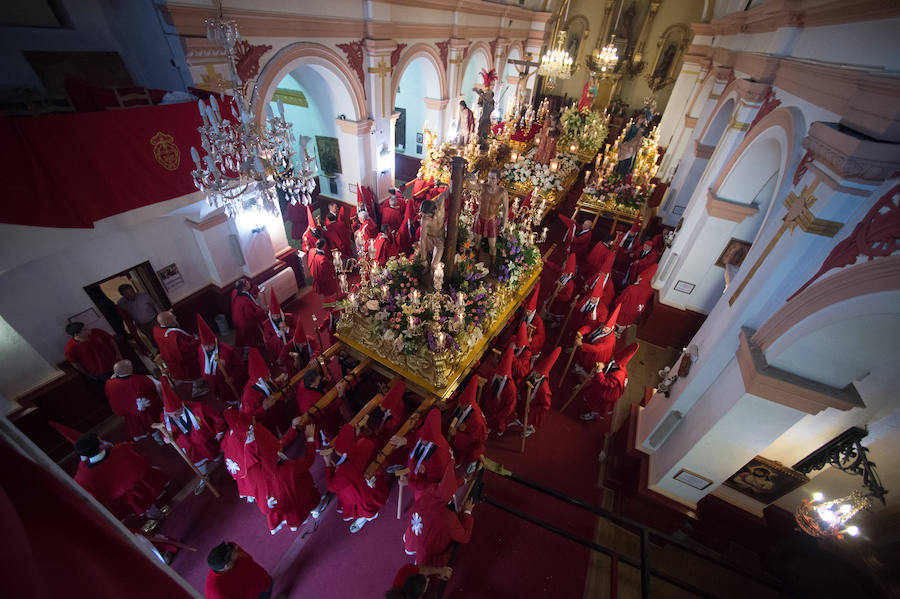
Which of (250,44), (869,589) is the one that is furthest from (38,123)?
(869,589)

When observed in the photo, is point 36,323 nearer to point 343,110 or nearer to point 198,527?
point 198,527

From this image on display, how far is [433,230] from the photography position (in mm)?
5332

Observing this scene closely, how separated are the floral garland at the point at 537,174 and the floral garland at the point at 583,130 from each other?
2.18 metres

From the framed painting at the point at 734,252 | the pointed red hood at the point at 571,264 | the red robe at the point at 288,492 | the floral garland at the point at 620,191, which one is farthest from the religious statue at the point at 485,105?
the red robe at the point at 288,492

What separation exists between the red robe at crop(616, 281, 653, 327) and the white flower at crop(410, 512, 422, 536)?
5337 millimetres

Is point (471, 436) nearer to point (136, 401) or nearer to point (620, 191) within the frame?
point (136, 401)

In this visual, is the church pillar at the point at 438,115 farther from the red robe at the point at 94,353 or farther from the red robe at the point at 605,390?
the red robe at the point at 94,353

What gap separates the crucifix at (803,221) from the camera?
304cm

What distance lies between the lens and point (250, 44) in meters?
5.76

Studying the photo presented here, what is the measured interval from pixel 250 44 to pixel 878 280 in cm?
798

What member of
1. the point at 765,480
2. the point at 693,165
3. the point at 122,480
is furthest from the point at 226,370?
the point at 693,165

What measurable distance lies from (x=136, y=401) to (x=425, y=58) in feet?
35.2

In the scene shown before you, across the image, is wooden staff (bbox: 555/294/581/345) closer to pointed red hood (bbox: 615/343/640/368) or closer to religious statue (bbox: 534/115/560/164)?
pointed red hood (bbox: 615/343/640/368)

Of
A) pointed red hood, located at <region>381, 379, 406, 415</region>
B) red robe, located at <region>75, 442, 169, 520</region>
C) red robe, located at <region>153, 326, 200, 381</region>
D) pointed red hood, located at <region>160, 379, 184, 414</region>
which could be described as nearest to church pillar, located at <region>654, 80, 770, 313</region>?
pointed red hood, located at <region>381, 379, 406, 415</region>
